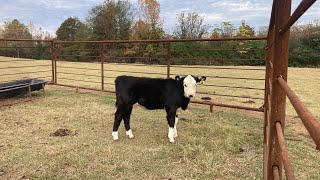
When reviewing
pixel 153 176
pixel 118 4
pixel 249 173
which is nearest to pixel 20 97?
pixel 153 176

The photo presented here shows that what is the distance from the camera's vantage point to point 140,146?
481 centimetres

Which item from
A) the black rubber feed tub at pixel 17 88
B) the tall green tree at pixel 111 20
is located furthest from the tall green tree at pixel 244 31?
the black rubber feed tub at pixel 17 88

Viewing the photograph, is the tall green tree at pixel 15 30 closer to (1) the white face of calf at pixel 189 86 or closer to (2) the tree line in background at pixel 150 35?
(2) the tree line in background at pixel 150 35

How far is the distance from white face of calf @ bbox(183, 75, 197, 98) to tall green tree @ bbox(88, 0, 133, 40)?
87.2 ft

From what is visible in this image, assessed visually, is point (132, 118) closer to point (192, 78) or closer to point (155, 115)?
point (155, 115)

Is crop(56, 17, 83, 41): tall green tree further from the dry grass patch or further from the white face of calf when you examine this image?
the white face of calf

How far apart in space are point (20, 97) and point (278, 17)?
8.08 metres

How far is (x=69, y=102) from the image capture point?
8.04 metres

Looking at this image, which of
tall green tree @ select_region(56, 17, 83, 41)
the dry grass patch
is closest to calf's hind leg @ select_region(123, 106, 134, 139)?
the dry grass patch

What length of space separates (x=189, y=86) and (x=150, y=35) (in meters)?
22.4

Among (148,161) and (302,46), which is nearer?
(148,161)

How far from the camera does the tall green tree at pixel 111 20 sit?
31094mm

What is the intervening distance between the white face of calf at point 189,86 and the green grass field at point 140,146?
705 millimetres

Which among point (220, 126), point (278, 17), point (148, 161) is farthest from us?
point (220, 126)
